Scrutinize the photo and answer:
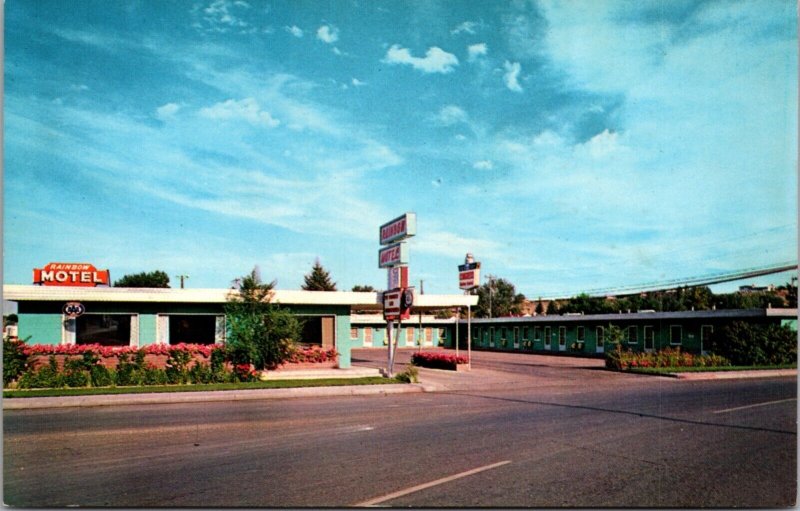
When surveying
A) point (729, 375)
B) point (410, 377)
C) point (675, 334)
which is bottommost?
point (729, 375)

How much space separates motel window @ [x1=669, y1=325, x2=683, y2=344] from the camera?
1524 inches

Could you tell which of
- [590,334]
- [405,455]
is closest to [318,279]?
[590,334]

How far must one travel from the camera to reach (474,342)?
61938 mm

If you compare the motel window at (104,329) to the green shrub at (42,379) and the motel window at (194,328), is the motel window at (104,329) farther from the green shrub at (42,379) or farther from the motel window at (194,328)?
the green shrub at (42,379)

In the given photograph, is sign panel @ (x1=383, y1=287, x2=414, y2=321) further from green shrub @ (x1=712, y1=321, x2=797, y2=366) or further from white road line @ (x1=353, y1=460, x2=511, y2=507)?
green shrub @ (x1=712, y1=321, x2=797, y2=366)

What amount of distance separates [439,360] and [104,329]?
1628 centimetres

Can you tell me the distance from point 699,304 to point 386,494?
84.9 metres

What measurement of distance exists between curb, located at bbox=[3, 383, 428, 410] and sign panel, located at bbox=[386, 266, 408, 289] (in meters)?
5.19

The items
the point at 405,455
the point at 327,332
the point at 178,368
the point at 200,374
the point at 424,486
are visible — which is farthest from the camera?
the point at 327,332

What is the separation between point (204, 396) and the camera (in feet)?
56.9

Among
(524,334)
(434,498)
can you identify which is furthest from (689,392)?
(524,334)

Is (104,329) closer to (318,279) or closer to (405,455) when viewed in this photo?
(405,455)

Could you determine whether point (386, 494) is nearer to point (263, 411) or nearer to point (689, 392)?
point (263, 411)

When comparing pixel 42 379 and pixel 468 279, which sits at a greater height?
pixel 468 279
